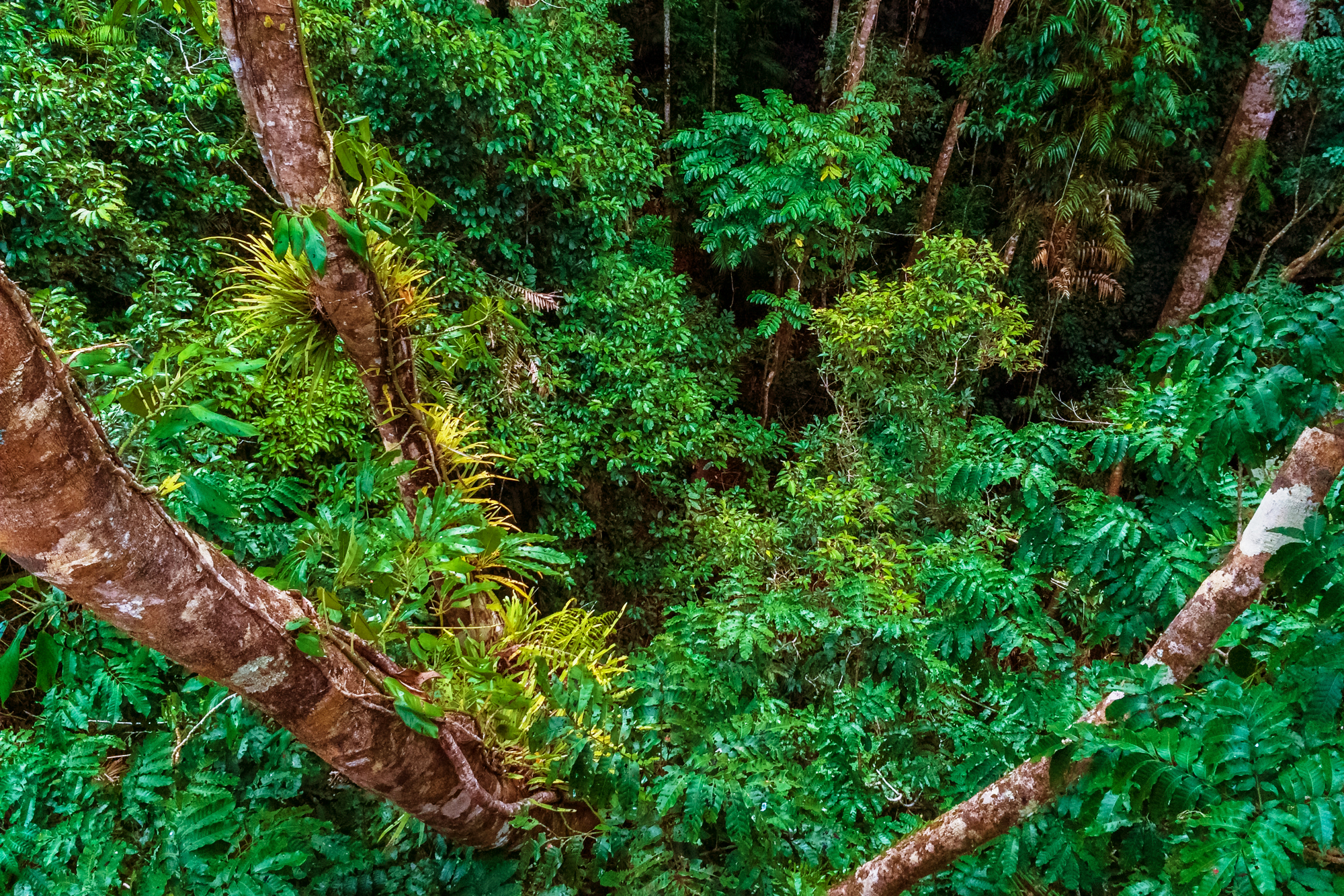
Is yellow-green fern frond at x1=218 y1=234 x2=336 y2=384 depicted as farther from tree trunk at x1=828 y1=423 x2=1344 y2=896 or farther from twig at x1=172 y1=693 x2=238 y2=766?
tree trunk at x1=828 y1=423 x2=1344 y2=896

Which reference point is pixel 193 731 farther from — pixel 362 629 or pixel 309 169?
pixel 309 169

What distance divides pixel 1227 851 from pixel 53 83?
544 cm

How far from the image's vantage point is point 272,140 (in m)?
1.59

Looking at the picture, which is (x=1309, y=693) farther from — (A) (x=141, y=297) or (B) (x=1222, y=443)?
(A) (x=141, y=297)

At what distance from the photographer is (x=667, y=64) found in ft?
22.9

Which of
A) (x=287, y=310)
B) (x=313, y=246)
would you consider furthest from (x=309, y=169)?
(x=287, y=310)

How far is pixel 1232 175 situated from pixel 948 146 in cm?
251

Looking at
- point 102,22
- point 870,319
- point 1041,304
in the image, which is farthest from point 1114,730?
point 1041,304

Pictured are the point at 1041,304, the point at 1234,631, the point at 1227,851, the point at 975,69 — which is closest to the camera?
the point at 1227,851

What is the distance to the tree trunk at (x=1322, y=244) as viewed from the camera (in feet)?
19.4

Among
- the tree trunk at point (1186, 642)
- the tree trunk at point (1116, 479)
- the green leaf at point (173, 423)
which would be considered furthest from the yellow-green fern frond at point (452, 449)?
the tree trunk at point (1116, 479)

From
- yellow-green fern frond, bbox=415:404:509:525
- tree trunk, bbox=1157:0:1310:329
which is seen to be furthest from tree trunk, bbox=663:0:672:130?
yellow-green fern frond, bbox=415:404:509:525

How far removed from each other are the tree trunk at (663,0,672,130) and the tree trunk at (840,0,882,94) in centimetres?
181

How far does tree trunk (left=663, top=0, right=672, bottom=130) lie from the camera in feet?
22.5
